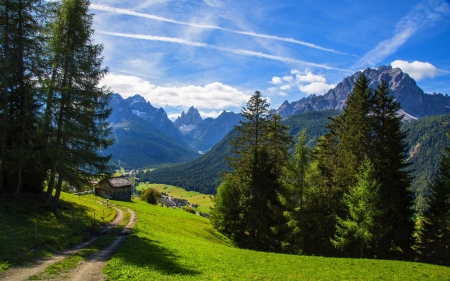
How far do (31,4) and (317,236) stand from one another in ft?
141

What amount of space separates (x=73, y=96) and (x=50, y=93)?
2011mm

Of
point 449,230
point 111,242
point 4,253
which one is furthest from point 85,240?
point 449,230

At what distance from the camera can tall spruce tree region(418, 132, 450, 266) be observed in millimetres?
34469

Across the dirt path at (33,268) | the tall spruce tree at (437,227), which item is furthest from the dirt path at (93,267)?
the tall spruce tree at (437,227)

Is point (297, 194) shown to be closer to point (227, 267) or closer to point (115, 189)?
point (227, 267)

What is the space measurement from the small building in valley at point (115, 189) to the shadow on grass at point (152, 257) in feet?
178

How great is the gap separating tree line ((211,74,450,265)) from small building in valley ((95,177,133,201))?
4696 cm

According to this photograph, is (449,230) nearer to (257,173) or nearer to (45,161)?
(257,173)

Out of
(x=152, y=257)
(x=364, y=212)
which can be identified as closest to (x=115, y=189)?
(x=152, y=257)

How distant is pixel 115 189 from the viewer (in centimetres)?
7450

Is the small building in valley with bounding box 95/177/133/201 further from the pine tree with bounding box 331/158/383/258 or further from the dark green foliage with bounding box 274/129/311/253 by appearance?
the pine tree with bounding box 331/158/383/258

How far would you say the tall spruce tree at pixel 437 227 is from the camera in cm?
3447

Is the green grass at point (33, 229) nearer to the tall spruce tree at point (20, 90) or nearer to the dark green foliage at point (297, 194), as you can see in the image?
the tall spruce tree at point (20, 90)

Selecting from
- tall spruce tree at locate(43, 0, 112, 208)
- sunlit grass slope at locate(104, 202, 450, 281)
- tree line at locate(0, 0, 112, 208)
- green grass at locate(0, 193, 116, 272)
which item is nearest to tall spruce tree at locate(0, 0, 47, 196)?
tree line at locate(0, 0, 112, 208)
